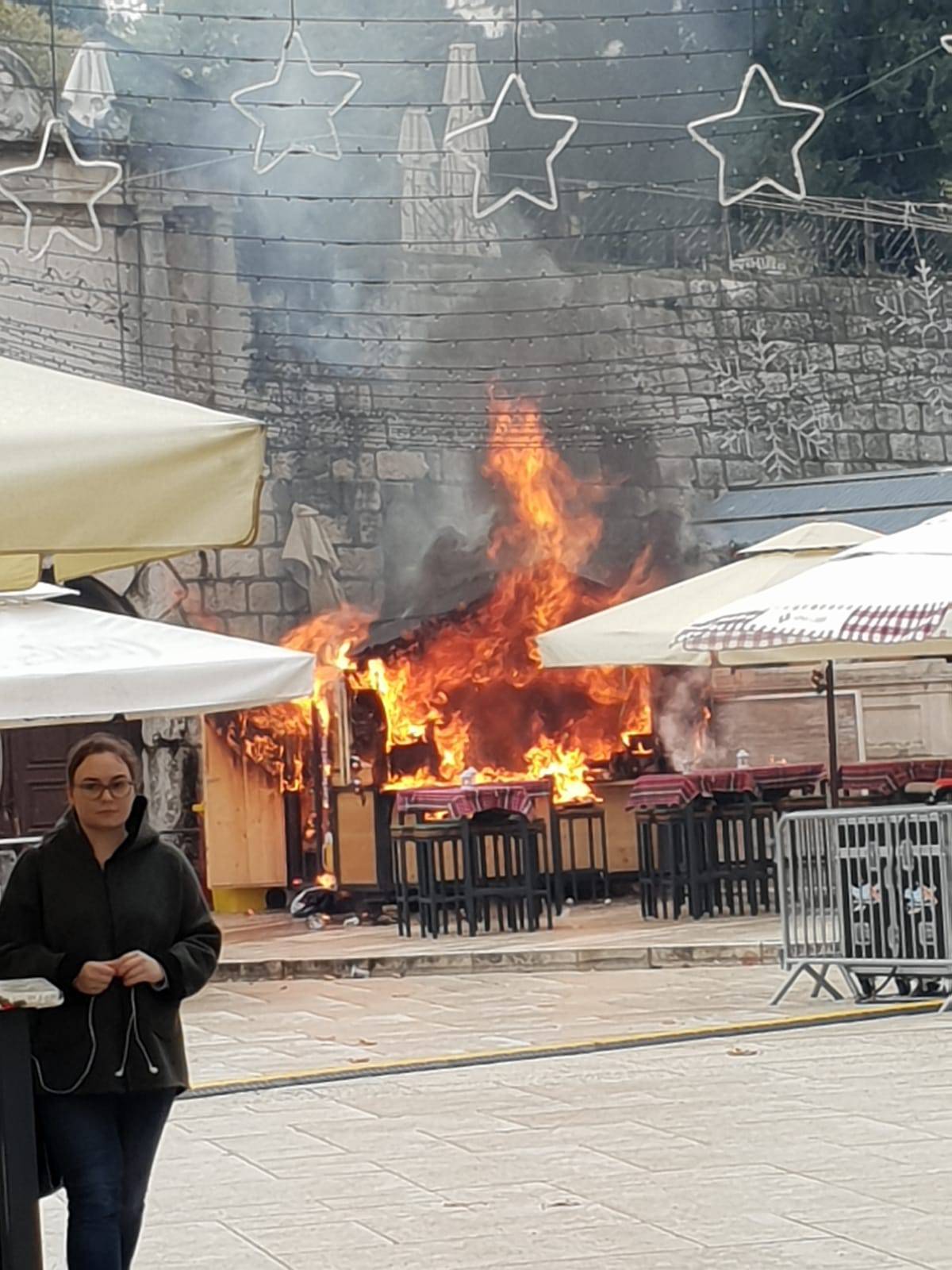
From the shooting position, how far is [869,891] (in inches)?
494

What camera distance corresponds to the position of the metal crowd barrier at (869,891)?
12.3 metres

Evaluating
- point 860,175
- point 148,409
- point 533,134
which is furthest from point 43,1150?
point 860,175

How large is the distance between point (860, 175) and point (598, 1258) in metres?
19.8

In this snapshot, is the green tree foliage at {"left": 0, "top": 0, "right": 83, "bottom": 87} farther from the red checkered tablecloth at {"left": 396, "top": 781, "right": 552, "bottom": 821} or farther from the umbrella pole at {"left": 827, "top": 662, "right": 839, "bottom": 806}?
the umbrella pole at {"left": 827, "top": 662, "right": 839, "bottom": 806}

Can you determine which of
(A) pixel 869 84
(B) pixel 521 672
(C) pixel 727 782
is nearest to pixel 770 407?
(A) pixel 869 84

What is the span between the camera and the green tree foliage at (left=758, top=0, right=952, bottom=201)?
2447 cm

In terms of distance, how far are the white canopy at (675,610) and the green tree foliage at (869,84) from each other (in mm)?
8607

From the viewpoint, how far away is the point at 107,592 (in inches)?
813

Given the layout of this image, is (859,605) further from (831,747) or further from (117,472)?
(117,472)

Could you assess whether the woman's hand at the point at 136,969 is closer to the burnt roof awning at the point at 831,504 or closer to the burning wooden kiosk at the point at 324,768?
the burning wooden kiosk at the point at 324,768

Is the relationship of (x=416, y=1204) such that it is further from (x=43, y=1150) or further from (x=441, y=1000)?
(x=441, y=1000)

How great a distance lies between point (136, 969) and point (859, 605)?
23.9 ft

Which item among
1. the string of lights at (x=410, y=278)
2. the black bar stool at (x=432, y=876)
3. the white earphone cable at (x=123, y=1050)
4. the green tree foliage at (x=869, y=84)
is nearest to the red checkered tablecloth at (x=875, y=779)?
the black bar stool at (x=432, y=876)

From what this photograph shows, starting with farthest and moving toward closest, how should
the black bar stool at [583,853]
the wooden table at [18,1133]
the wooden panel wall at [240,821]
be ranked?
the wooden panel wall at [240,821], the black bar stool at [583,853], the wooden table at [18,1133]
